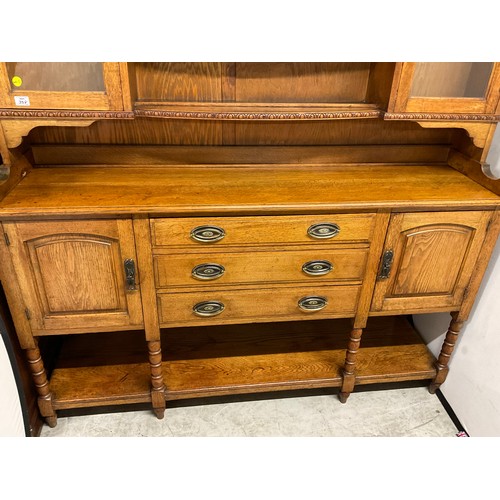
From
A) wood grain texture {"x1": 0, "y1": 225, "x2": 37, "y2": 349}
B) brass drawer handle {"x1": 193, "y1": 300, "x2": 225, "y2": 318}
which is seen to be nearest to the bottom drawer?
brass drawer handle {"x1": 193, "y1": 300, "x2": 225, "y2": 318}

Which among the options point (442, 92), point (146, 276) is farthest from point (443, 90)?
point (146, 276)

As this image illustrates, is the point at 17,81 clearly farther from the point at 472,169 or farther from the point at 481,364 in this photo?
the point at 481,364

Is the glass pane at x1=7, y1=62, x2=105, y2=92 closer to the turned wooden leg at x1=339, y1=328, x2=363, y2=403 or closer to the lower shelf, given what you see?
the lower shelf

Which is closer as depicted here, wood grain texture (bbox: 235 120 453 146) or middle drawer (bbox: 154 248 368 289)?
middle drawer (bbox: 154 248 368 289)

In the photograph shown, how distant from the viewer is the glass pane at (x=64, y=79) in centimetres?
120

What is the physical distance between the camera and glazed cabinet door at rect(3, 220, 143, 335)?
4.48ft

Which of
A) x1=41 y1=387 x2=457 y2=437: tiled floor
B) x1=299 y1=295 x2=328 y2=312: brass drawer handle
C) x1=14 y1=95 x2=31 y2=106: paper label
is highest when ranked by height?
x1=14 y1=95 x2=31 y2=106: paper label

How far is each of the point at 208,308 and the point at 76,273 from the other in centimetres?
48

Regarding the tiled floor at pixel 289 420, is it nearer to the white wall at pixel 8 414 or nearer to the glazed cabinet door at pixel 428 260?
the glazed cabinet door at pixel 428 260

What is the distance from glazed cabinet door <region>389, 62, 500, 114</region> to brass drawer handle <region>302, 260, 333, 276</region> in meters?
0.60

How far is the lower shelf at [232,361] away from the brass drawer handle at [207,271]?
571 millimetres

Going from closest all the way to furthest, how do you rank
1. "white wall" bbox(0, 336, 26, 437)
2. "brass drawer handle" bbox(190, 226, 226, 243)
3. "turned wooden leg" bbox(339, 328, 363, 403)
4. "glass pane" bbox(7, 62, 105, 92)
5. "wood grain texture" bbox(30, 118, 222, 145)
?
"white wall" bbox(0, 336, 26, 437), "glass pane" bbox(7, 62, 105, 92), "brass drawer handle" bbox(190, 226, 226, 243), "wood grain texture" bbox(30, 118, 222, 145), "turned wooden leg" bbox(339, 328, 363, 403)

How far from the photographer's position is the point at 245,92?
1608mm

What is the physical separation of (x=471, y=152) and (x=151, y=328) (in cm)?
146
